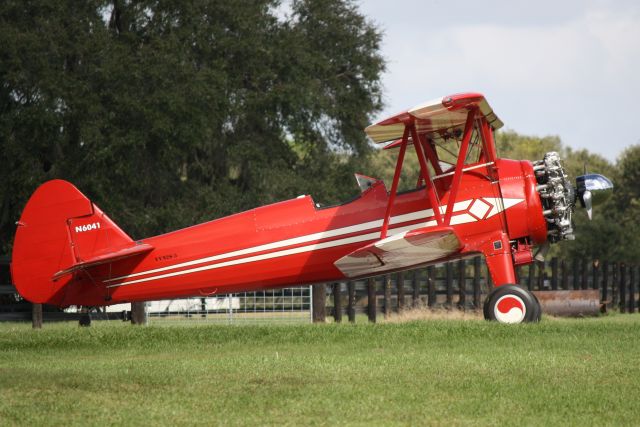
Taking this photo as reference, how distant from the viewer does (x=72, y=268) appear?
53.2 feet

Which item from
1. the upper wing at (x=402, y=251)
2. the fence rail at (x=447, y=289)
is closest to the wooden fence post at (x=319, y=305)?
the fence rail at (x=447, y=289)

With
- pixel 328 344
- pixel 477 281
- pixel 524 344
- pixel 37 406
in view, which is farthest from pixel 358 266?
pixel 477 281

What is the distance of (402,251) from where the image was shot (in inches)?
592

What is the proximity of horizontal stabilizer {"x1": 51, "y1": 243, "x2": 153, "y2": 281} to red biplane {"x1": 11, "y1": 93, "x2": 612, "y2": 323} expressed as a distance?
0.02 metres

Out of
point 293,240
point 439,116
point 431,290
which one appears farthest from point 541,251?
point 431,290

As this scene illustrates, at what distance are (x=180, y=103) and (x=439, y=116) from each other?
58.7 feet

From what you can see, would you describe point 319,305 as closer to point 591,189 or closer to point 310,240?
point 310,240

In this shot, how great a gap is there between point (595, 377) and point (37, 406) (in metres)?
5.04

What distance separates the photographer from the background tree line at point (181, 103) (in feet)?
103

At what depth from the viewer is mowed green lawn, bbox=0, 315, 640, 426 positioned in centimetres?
782

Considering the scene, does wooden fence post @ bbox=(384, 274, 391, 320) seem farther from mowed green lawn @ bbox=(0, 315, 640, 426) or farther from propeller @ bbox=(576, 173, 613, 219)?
mowed green lawn @ bbox=(0, 315, 640, 426)

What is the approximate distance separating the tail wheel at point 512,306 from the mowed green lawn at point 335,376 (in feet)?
2.68

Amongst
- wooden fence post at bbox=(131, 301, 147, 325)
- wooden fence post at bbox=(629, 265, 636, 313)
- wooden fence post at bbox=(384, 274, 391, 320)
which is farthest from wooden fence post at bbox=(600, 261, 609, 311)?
wooden fence post at bbox=(131, 301, 147, 325)

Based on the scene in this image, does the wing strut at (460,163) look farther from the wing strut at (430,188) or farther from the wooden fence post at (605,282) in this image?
the wooden fence post at (605,282)
